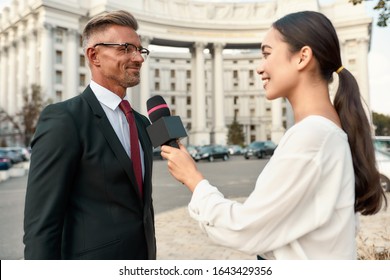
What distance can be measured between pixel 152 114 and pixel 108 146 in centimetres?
28

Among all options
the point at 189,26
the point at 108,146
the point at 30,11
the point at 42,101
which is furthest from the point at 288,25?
the point at 189,26

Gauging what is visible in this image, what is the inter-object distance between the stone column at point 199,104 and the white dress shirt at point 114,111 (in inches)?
2102

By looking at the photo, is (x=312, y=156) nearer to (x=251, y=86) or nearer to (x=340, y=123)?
(x=340, y=123)

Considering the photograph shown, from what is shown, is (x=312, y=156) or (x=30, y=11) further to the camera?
(x=30, y=11)

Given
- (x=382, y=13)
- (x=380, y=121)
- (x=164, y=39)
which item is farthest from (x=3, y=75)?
(x=382, y=13)

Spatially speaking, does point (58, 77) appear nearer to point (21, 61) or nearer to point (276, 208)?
point (21, 61)

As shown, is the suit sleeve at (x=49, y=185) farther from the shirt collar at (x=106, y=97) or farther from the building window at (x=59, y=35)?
the building window at (x=59, y=35)

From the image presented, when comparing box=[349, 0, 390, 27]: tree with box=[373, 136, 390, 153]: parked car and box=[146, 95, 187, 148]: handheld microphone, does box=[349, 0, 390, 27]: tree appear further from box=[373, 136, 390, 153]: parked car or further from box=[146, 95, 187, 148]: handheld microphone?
box=[373, 136, 390, 153]: parked car

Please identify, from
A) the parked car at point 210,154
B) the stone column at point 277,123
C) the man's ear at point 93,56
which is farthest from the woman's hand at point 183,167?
the stone column at point 277,123

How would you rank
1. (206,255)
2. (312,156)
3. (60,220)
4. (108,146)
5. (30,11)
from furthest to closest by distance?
1. (30,11)
2. (206,255)
3. (108,146)
4. (60,220)
5. (312,156)

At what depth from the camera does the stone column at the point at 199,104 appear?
55.9 metres

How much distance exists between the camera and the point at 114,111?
7.12 ft

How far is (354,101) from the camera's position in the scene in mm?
1598

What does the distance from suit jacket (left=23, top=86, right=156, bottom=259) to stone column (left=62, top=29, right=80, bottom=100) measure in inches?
1901
